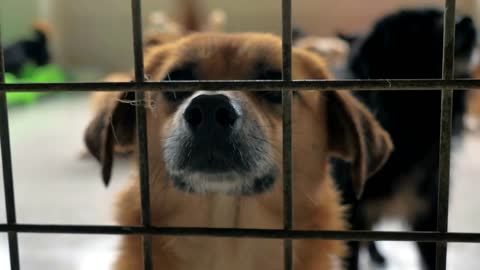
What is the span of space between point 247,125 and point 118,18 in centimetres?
629

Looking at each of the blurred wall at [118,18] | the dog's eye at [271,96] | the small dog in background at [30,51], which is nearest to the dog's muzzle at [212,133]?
the dog's eye at [271,96]

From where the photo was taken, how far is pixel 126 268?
146 cm

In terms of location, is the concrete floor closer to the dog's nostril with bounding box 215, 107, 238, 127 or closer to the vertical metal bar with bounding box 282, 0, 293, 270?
the dog's nostril with bounding box 215, 107, 238, 127

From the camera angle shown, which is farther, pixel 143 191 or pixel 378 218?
pixel 378 218

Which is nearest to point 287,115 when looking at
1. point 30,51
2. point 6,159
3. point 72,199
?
point 6,159

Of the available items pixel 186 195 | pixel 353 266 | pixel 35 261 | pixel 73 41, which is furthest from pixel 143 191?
pixel 73 41

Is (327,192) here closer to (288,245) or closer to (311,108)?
(311,108)

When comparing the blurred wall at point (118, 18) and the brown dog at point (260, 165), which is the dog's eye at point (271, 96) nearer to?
the brown dog at point (260, 165)

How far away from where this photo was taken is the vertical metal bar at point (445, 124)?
88 cm

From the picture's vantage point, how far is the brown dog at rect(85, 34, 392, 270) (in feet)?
4.76

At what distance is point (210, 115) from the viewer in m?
1.14

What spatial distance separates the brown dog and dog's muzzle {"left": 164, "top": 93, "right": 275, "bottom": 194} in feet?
0.05

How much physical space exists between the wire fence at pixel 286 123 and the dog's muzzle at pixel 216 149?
0.60ft

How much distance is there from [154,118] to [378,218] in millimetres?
1189
